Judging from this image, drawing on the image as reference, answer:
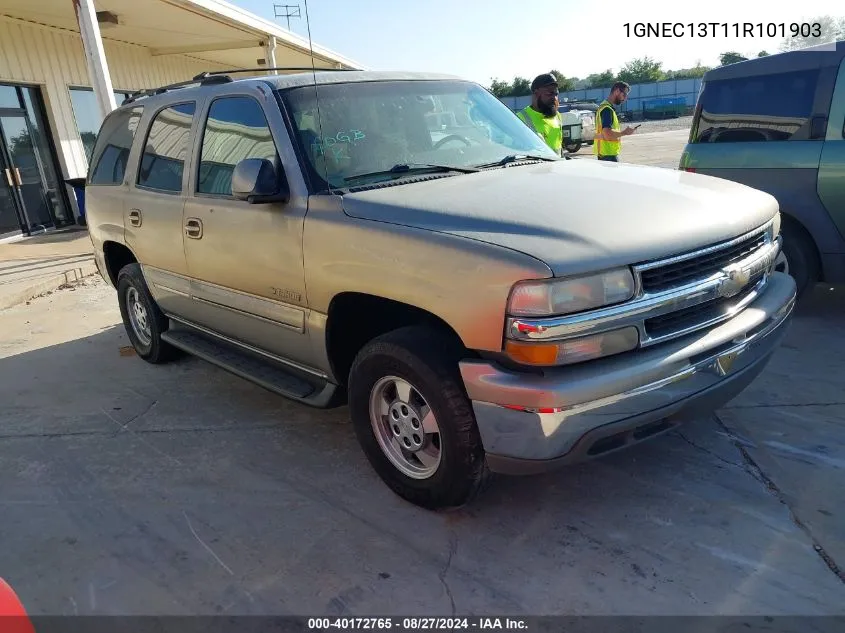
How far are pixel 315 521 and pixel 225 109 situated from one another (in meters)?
2.37

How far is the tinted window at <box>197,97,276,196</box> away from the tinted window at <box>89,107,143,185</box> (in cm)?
122

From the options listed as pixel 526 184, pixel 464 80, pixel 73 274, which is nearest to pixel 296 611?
pixel 526 184

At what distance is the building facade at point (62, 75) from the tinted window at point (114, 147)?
4373 millimetres

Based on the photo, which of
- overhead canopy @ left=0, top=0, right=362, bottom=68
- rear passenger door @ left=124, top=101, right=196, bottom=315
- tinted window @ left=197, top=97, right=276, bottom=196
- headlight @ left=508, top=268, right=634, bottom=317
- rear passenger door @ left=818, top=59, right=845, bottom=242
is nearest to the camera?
headlight @ left=508, top=268, right=634, bottom=317

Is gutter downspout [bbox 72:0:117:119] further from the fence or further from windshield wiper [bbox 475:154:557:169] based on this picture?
the fence

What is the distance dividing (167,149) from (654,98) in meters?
57.7

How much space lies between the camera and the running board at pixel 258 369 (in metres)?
3.37

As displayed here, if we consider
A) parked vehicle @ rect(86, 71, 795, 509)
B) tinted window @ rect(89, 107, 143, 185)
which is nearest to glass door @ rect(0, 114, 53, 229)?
tinted window @ rect(89, 107, 143, 185)

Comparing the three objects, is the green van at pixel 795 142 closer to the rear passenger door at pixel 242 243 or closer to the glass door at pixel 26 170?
the rear passenger door at pixel 242 243

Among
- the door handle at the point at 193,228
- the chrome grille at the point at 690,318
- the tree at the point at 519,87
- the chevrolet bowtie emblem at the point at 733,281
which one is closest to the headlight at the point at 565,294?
the chrome grille at the point at 690,318

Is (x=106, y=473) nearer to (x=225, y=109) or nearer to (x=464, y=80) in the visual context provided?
(x=225, y=109)

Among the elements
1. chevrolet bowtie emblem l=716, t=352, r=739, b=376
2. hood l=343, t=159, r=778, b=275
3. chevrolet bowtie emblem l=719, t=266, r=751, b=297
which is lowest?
chevrolet bowtie emblem l=716, t=352, r=739, b=376

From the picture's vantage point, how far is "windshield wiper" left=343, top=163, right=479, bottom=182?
3.27 metres

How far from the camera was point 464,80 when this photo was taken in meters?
4.18
